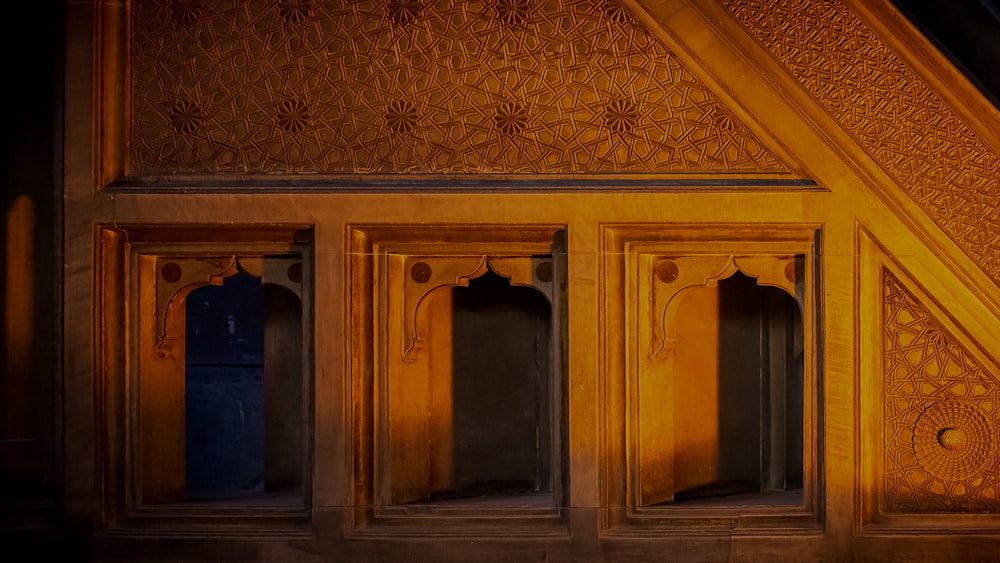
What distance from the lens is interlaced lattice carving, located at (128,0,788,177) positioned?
4371 mm

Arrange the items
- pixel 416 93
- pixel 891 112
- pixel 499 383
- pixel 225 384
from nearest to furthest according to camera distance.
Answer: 1. pixel 891 112
2. pixel 416 93
3. pixel 499 383
4. pixel 225 384

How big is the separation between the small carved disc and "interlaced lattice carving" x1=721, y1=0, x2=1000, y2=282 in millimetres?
544

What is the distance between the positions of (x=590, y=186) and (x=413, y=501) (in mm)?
1517

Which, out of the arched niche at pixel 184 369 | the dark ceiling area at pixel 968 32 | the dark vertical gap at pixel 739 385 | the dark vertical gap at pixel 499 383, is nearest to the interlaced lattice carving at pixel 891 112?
the dark ceiling area at pixel 968 32

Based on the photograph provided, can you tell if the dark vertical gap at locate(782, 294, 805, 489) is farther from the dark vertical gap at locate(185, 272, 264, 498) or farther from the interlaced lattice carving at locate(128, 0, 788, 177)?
the dark vertical gap at locate(185, 272, 264, 498)

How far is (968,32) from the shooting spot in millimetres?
4453

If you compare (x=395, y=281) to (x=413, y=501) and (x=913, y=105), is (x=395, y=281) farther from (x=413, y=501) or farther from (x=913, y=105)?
(x=913, y=105)

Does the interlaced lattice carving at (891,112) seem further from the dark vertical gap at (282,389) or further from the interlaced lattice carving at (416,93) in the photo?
the dark vertical gap at (282,389)

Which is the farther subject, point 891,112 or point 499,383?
point 499,383

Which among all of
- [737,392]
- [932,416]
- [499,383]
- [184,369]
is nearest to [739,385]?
[737,392]

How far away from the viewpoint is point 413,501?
4.72 meters

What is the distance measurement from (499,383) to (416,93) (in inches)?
54.6

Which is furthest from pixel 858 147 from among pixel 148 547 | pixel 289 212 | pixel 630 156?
pixel 148 547

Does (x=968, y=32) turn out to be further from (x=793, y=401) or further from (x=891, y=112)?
(x=793, y=401)
